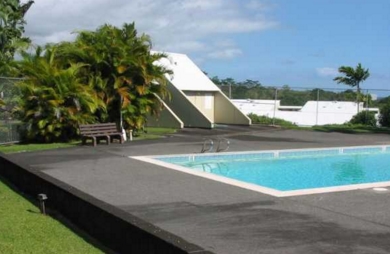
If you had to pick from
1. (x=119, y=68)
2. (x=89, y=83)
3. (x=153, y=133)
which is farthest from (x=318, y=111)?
(x=89, y=83)

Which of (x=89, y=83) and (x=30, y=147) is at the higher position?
(x=89, y=83)

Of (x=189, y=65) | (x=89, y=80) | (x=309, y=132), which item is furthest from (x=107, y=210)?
(x=189, y=65)

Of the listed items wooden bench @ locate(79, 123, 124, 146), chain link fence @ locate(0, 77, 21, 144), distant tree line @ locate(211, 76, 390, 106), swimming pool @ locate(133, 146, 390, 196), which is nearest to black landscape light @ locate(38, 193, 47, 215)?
swimming pool @ locate(133, 146, 390, 196)

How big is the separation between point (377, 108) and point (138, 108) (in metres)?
17.9

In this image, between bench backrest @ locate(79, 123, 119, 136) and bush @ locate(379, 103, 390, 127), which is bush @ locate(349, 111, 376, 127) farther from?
bench backrest @ locate(79, 123, 119, 136)

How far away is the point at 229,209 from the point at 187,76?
2430 cm

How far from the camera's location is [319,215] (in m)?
7.64

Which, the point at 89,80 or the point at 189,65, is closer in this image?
the point at 89,80

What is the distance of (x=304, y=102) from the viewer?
120 feet

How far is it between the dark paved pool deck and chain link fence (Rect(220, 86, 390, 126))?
20.0 m

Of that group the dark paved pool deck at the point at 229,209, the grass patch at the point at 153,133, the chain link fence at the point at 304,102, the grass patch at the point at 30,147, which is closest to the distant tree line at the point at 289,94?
the chain link fence at the point at 304,102

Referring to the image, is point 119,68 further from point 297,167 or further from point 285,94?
point 285,94

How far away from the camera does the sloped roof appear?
30.8 m

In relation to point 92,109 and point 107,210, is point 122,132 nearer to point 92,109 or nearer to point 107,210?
point 92,109
